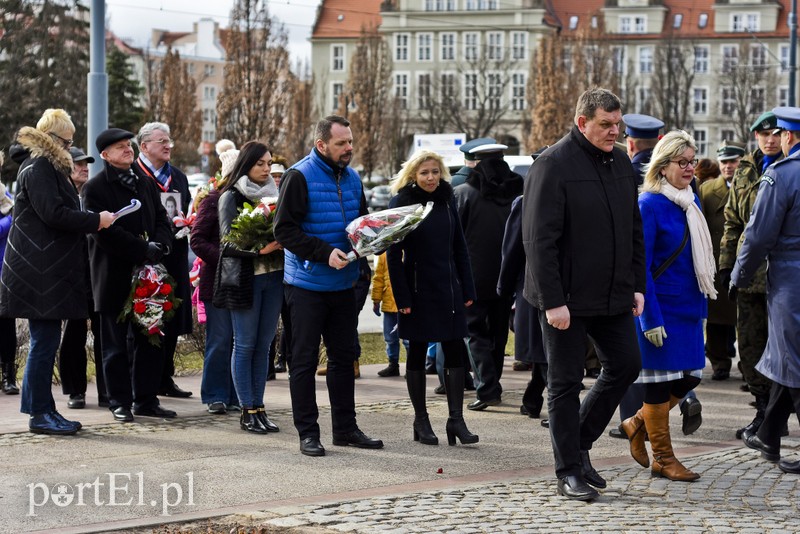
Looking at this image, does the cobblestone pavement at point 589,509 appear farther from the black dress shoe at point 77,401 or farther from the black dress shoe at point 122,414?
the black dress shoe at point 77,401

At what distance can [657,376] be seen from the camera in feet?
24.2

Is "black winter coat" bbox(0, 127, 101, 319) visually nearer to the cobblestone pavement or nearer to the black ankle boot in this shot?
the black ankle boot

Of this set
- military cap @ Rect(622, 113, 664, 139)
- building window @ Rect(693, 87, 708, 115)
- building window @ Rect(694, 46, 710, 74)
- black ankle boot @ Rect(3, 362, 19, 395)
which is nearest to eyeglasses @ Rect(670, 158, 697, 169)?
military cap @ Rect(622, 113, 664, 139)

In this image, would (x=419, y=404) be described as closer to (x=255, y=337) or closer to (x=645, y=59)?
(x=255, y=337)

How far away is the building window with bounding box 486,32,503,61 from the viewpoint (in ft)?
315

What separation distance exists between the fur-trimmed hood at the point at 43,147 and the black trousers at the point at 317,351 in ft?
5.62

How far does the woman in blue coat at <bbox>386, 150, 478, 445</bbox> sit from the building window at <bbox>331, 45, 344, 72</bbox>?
10010 cm

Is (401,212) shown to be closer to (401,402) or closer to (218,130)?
(401,402)

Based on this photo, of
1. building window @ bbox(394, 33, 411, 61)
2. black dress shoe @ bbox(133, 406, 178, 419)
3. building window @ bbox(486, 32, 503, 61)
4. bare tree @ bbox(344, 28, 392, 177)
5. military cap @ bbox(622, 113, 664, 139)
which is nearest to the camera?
military cap @ bbox(622, 113, 664, 139)


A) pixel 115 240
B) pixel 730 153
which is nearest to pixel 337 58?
pixel 730 153

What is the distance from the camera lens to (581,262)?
6.80 meters

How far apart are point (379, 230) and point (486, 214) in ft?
8.21

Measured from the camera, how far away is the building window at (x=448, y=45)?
99.3 m

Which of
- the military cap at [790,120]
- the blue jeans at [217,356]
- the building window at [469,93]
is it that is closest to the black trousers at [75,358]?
the blue jeans at [217,356]
